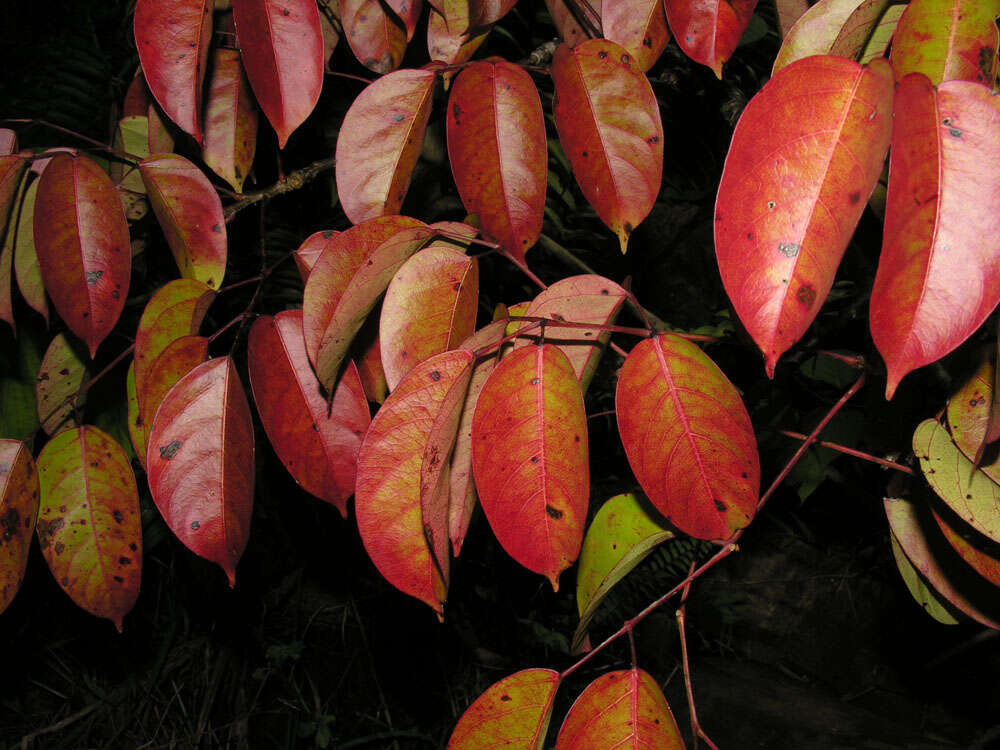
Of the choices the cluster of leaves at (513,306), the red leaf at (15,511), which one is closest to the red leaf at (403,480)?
the cluster of leaves at (513,306)

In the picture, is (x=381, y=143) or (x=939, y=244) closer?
(x=939, y=244)

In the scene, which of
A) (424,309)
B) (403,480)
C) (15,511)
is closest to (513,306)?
(424,309)

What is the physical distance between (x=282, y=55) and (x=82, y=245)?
0.84ft

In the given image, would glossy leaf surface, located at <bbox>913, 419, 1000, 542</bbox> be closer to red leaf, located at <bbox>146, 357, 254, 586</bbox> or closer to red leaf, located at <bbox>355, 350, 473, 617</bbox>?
red leaf, located at <bbox>355, 350, 473, 617</bbox>

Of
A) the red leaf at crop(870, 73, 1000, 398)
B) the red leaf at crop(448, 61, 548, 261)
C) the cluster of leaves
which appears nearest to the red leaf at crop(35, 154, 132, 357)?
the cluster of leaves

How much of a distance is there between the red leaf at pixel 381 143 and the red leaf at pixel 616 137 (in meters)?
0.14

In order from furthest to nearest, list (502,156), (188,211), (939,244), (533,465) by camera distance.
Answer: (188,211) < (502,156) < (533,465) < (939,244)

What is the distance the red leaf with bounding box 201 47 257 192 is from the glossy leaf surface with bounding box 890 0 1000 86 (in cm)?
61

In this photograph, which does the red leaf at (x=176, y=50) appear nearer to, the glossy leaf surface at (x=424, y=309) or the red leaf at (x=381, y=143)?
the red leaf at (x=381, y=143)

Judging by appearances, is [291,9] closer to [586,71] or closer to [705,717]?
[586,71]

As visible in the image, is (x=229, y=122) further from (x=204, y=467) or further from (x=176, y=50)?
(x=204, y=467)

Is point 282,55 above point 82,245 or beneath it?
above

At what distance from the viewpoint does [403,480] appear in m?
0.46

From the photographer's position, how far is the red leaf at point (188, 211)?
0.65 m
